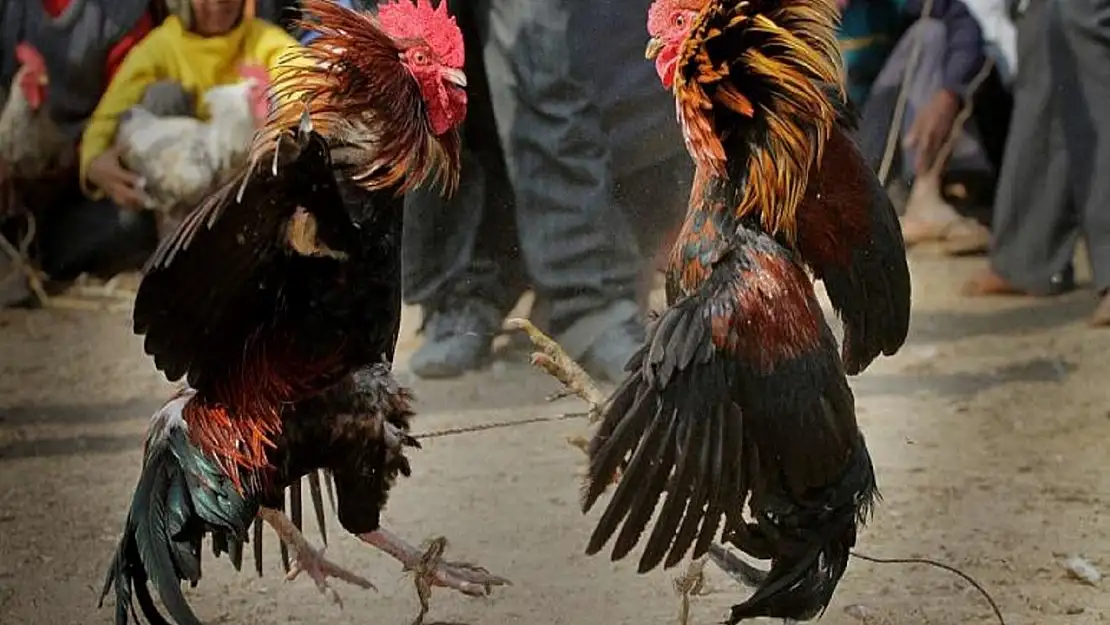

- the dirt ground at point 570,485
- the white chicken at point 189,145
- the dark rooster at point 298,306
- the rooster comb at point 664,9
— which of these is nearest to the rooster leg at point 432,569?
the dirt ground at point 570,485

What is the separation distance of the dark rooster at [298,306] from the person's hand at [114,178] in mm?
392

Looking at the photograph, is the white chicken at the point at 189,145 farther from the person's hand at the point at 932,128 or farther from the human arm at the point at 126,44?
the person's hand at the point at 932,128

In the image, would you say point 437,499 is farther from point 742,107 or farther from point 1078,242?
point 1078,242

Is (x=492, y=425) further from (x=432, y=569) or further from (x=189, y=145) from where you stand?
(x=189, y=145)

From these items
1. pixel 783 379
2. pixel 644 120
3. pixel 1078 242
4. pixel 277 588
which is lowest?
pixel 277 588

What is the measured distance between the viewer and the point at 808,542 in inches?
49.9

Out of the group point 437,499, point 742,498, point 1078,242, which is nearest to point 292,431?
point 437,499

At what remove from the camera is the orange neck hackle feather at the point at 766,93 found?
3.77 ft

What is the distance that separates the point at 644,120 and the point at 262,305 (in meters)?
0.42

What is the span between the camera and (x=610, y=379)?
1.34 m

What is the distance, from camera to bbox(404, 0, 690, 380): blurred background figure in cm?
137

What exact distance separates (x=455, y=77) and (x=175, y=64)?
470 mm

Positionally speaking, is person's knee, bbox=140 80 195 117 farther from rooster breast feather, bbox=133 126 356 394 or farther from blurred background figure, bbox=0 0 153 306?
rooster breast feather, bbox=133 126 356 394

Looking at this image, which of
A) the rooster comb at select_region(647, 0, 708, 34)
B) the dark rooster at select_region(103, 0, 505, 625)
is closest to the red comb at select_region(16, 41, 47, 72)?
the dark rooster at select_region(103, 0, 505, 625)
